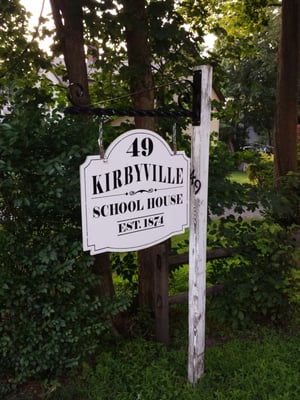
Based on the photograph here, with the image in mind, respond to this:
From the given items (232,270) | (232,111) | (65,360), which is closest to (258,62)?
(232,111)

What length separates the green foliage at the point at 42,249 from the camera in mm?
2463

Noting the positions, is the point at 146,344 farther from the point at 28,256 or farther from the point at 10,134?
the point at 10,134

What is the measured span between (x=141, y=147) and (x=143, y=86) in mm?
1795

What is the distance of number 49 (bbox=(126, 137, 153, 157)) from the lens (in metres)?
2.19

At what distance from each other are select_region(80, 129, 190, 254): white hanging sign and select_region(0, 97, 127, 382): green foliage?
42 centimetres

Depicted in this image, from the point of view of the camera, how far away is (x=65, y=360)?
108 inches

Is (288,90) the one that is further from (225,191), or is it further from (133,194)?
(133,194)

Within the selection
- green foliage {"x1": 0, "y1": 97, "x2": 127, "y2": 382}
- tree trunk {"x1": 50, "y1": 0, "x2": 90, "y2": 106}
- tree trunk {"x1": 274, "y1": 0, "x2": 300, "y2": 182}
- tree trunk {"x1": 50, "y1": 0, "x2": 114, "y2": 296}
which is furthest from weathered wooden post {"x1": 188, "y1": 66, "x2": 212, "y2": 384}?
tree trunk {"x1": 274, "y1": 0, "x2": 300, "y2": 182}

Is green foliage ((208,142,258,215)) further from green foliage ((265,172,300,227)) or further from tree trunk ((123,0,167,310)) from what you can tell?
tree trunk ((123,0,167,310))

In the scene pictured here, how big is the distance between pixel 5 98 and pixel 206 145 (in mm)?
2474

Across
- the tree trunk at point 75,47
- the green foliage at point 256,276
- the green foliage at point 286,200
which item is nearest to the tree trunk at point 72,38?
the tree trunk at point 75,47

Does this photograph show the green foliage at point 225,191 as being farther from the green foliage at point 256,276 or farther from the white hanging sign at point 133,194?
the white hanging sign at point 133,194

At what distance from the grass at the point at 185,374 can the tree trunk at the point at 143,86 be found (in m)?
0.58

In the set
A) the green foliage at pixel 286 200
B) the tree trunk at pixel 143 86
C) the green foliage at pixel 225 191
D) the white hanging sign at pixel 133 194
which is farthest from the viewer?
the green foliage at pixel 286 200
